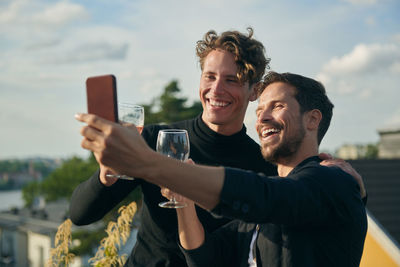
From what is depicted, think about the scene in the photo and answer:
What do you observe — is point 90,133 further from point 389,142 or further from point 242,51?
point 389,142

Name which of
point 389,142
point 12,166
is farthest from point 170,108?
point 12,166

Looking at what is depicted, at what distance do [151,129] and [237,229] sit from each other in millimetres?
1092

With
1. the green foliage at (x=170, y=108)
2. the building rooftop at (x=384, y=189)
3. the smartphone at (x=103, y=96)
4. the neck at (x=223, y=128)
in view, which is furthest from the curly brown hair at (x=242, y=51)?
the green foliage at (x=170, y=108)

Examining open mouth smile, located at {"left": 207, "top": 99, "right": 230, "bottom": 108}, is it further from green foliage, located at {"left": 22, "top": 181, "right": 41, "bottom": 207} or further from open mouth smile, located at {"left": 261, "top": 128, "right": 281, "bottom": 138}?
green foliage, located at {"left": 22, "top": 181, "right": 41, "bottom": 207}

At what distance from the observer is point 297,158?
7.32 feet

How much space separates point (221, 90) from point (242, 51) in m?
0.34

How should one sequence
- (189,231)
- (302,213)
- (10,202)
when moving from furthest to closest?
(10,202), (189,231), (302,213)

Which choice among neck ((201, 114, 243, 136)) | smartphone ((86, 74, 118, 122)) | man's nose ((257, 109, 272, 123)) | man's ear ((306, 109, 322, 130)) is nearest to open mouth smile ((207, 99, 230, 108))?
neck ((201, 114, 243, 136))

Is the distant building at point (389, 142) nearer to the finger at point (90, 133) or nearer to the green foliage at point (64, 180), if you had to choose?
the finger at point (90, 133)

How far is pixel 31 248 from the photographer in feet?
147

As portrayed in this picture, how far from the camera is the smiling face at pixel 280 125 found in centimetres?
221

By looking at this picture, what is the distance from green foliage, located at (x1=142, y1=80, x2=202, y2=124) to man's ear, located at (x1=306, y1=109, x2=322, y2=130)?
3242 centimetres

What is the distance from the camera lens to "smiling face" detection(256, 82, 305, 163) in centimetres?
221

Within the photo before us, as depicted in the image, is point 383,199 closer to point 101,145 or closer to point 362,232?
point 362,232
